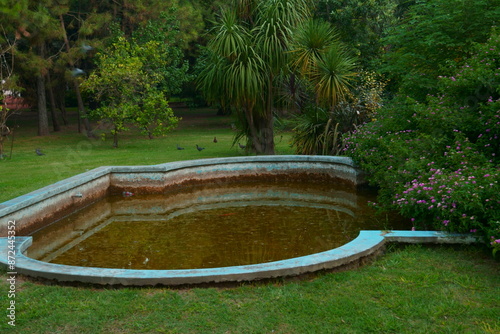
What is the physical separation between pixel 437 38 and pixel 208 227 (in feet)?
15.5

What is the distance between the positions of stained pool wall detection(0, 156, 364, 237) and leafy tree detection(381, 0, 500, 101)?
1.96 m

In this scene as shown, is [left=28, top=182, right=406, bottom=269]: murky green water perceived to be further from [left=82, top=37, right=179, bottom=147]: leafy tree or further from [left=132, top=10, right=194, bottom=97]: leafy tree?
[left=132, top=10, right=194, bottom=97]: leafy tree

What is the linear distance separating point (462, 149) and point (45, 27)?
1525 cm

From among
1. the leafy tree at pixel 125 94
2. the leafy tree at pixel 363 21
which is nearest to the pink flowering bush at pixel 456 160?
the leafy tree at pixel 125 94

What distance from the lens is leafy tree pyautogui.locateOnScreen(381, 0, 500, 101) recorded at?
7.78m

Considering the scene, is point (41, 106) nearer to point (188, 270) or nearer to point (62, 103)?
point (62, 103)

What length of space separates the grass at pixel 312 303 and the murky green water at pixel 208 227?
125cm

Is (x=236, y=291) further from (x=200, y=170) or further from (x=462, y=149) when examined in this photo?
(x=200, y=170)

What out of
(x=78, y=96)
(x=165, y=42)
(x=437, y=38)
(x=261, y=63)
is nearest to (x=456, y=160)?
(x=437, y=38)

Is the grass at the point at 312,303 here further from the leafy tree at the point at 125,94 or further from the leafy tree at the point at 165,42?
the leafy tree at the point at 165,42

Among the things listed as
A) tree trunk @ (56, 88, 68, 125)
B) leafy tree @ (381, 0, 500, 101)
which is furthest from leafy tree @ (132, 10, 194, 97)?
leafy tree @ (381, 0, 500, 101)

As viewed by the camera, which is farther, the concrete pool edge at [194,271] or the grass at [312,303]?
the concrete pool edge at [194,271]

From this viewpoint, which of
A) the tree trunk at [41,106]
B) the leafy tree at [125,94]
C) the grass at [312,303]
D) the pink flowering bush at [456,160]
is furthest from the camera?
the tree trunk at [41,106]

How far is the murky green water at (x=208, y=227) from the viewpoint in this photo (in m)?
5.71
